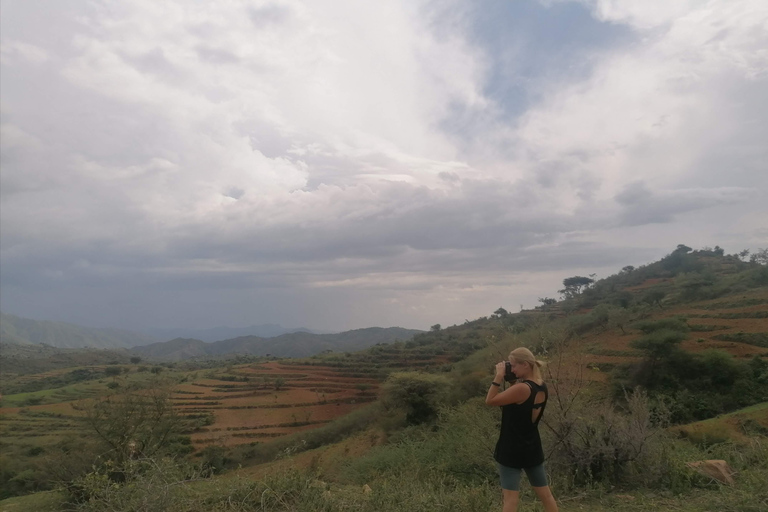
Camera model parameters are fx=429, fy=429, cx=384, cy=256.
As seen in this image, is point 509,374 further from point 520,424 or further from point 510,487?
point 510,487

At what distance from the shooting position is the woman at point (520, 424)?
4.49m

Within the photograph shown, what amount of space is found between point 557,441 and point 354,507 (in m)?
4.24

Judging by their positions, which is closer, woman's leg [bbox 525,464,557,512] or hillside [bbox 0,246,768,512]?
woman's leg [bbox 525,464,557,512]

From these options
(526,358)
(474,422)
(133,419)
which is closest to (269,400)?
(133,419)

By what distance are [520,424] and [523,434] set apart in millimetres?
113

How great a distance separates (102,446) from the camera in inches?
650

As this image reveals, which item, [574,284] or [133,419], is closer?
[133,419]

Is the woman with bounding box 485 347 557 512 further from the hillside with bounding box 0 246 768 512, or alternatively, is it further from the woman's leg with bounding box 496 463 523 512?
the hillside with bounding box 0 246 768 512

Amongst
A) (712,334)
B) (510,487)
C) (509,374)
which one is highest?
(509,374)

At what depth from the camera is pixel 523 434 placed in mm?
4551

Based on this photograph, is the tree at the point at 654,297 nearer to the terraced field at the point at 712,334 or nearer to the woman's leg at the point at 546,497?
the terraced field at the point at 712,334

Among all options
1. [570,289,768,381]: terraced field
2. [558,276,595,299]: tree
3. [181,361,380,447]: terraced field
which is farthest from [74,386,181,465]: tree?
[558,276,595,299]: tree

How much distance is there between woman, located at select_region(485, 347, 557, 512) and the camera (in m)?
4.49

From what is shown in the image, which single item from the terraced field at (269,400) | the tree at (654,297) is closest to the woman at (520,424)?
the terraced field at (269,400)
